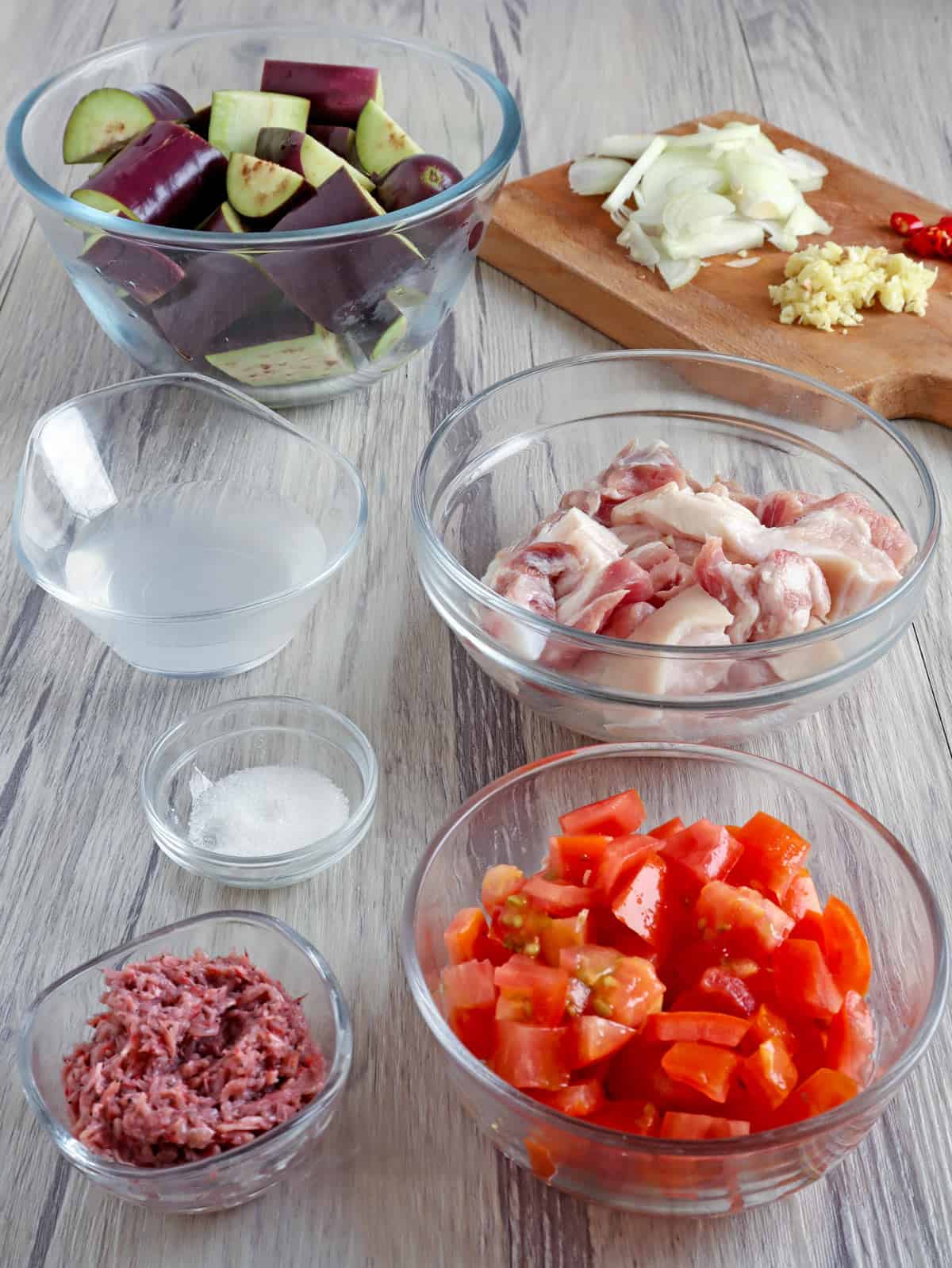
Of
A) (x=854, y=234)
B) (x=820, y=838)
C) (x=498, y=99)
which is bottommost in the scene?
(x=854, y=234)

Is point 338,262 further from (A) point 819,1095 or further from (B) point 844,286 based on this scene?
(A) point 819,1095

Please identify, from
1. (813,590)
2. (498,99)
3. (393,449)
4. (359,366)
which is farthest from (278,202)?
(813,590)

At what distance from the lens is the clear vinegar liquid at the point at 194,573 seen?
149 centimetres

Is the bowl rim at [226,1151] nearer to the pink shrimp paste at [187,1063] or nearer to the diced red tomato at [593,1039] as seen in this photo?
the pink shrimp paste at [187,1063]

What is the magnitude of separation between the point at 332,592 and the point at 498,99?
99cm

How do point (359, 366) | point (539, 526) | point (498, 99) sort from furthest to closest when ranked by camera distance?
1. point (498, 99)
2. point (359, 366)
3. point (539, 526)

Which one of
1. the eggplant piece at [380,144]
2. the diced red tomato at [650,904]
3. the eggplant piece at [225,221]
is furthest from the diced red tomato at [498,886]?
the eggplant piece at [380,144]

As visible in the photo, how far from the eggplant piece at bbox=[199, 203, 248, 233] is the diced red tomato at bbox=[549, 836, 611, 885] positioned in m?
1.10

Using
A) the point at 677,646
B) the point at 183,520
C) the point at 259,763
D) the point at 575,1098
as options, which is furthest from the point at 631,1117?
the point at 183,520

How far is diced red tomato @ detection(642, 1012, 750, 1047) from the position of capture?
100 centimetres

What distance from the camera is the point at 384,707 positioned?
159 cm

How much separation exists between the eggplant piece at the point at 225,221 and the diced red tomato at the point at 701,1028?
130 cm

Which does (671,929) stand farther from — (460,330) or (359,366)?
(460,330)

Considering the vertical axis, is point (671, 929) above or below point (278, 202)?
below
